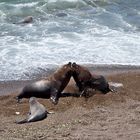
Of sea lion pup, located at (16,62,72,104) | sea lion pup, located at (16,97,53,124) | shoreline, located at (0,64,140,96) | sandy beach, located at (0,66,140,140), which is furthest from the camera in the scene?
shoreline, located at (0,64,140,96)

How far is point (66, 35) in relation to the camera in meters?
15.3

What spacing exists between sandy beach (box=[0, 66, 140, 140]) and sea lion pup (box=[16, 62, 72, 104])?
164mm

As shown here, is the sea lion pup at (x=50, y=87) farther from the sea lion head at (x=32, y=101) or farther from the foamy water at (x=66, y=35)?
the foamy water at (x=66, y=35)

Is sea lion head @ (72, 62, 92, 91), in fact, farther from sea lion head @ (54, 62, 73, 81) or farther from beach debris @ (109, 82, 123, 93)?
beach debris @ (109, 82, 123, 93)

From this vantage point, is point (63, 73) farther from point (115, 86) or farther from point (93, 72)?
point (93, 72)

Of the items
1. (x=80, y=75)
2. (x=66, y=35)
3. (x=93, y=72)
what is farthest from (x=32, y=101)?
(x=66, y=35)

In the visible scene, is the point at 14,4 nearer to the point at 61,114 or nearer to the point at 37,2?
the point at 37,2

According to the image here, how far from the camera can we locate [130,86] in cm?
1072

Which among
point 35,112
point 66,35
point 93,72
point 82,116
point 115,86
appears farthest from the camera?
point 66,35

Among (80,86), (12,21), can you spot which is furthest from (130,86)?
(12,21)

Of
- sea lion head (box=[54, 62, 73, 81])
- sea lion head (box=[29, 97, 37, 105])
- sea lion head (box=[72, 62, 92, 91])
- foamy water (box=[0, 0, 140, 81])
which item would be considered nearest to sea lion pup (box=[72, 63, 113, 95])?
sea lion head (box=[72, 62, 92, 91])

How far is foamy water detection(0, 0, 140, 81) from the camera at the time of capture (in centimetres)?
1290

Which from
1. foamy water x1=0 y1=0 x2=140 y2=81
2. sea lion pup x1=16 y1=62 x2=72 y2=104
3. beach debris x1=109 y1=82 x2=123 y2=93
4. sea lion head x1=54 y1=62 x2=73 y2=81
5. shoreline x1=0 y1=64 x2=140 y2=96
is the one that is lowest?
foamy water x1=0 y1=0 x2=140 y2=81

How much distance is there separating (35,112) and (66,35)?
657cm
